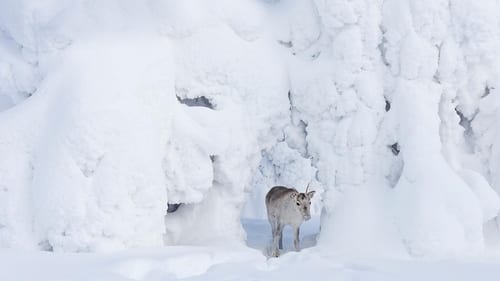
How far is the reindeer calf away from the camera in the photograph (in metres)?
10.0

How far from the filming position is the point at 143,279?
6.41 meters

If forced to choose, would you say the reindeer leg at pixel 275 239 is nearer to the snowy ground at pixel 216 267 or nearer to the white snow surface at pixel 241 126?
the white snow surface at pixel 241 126

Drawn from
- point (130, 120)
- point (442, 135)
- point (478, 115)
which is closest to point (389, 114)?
point (442, 135)

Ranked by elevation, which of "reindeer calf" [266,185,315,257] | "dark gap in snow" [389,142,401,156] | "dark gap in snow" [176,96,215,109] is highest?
"dark gap in snow" [176,96,215,109]

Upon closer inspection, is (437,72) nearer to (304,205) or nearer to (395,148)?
(395,148)

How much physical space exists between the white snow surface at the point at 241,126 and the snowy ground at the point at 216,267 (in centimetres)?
6

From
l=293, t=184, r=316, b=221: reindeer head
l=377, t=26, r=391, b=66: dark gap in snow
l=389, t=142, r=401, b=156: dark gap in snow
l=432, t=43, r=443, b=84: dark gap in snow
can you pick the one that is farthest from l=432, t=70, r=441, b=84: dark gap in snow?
l=293, t=184, r=316, b=221: reindeer head

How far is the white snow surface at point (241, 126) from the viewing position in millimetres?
7695

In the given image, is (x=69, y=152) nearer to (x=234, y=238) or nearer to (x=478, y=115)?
(x=234, y=238)

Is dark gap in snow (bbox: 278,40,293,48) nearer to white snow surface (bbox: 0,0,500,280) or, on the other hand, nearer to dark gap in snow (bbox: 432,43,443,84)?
white snow surface (bbox: 0,0,500,280)

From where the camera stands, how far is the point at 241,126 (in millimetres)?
9219

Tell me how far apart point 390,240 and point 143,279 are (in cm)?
365

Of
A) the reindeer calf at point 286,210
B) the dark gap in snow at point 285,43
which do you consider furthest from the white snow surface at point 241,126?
the reindeer calf at point 286,210

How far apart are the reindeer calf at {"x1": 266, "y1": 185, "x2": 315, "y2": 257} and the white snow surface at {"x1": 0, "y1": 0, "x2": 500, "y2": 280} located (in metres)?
0.50
